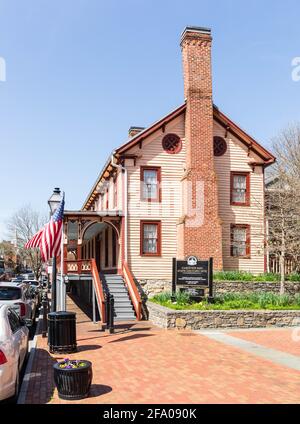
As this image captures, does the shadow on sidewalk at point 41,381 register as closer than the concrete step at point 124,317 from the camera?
Yes

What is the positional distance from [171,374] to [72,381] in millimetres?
2512

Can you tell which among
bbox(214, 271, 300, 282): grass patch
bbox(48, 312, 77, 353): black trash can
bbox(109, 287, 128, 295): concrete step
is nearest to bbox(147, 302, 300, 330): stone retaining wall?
bbox(109, 287, 128, 295): concrete step

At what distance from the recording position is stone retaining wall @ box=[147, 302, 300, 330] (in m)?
15.8

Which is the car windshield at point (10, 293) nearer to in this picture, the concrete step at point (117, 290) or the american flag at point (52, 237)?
the american flag at point (52, 237)

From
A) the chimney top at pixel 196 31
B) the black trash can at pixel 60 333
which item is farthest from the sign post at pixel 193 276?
the chimney top at pixel 196 31

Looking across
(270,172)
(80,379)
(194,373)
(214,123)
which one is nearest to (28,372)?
(80,379)

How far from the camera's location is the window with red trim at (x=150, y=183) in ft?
74.0

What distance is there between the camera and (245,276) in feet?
71.2

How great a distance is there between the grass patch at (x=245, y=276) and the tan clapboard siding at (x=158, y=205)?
2671 mm

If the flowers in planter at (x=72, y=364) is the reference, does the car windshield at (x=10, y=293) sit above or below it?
above

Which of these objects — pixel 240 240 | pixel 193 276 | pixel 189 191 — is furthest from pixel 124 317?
pixel 240 240

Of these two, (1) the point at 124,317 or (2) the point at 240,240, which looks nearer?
(1) the point at 124,317

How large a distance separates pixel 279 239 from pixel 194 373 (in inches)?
555

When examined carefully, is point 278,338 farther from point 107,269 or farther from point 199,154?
point 107,269
